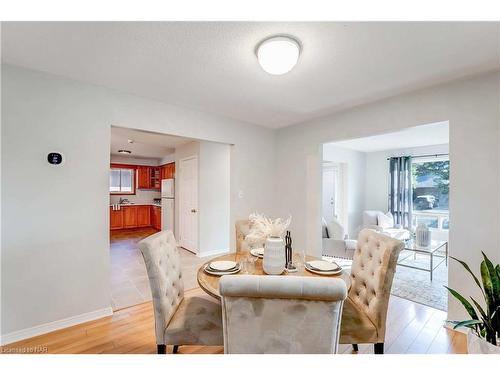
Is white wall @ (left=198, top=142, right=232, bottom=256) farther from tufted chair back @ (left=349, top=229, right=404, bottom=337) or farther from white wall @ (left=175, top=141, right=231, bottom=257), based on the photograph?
tufted chair back @ (left=349, top=229, right=404, bottom=337)

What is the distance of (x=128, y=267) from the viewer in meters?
3.79

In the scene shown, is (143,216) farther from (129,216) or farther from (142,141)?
(142,141)

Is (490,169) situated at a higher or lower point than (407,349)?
higher

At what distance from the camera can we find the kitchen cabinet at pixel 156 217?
7168 millimetres

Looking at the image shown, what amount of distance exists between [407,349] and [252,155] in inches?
111

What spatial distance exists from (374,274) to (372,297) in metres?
0.15

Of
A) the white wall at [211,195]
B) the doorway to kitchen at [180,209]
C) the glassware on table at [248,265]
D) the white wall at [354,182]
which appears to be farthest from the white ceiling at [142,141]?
the white wall at [354,182]

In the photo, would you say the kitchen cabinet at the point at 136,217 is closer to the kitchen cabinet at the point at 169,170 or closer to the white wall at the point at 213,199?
the kitchen cabinet at the point at 169,170

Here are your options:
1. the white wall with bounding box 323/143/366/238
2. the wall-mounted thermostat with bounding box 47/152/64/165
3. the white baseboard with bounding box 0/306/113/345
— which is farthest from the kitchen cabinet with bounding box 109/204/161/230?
the white wall with bounding box 323/143/366/238

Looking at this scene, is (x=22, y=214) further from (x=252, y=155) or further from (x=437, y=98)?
(x=437, y=98)

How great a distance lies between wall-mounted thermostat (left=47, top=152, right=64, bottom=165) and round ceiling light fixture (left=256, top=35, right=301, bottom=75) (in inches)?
76.9

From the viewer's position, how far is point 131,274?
3.47 meters

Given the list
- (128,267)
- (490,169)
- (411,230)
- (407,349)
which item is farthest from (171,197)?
(411,230)
